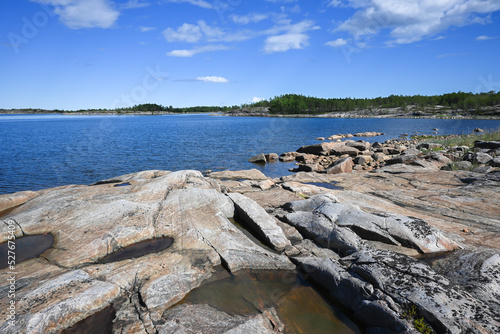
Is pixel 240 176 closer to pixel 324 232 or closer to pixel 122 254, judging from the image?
pixel 324 232

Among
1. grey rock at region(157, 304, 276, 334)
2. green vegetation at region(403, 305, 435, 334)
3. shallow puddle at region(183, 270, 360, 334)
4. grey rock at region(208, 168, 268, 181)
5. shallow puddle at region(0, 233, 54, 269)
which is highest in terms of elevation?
shallow puddle at region(0, 233, 54, 269)

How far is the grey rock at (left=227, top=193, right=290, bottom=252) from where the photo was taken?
32.7ft

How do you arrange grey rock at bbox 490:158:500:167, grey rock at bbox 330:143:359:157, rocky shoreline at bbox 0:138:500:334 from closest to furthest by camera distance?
rocky shoreline at bbox 0:138:500:334 < grey rock at bbox 490:158:500:167 < grey rock at bbox 330:143:359:157

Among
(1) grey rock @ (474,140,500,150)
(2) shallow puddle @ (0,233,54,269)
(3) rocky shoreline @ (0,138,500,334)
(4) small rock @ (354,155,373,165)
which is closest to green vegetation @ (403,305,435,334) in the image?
(3) rocky shoreline @ (0,138,500,334)

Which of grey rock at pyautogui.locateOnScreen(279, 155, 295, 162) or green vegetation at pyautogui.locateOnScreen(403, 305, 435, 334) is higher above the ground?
green vegetation at pyautogui.locateOnScreen(403, 305, 435, 334)

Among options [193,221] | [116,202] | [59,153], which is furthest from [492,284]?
[59,153]

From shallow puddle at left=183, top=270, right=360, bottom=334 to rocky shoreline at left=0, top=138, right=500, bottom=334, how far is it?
19cm

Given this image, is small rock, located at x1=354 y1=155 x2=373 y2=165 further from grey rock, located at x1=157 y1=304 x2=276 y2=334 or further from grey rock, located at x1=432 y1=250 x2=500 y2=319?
grey rock, located at x1=157 y1=304 x2=276 y2=334

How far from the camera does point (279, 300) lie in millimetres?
7367

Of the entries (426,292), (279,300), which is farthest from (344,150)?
(279,300)

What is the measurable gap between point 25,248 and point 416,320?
40.1ft

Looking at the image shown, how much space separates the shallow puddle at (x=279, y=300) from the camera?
6.63 m

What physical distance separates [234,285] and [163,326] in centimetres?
236

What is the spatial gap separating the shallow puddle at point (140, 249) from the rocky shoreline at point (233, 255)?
0.19 ft
